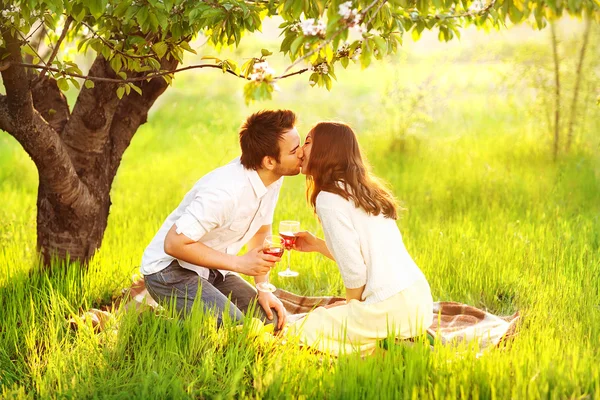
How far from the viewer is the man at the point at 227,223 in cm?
370

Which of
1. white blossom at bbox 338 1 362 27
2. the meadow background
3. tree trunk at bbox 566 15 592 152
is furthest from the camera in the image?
tree trunk at bbox 566 15 592 152

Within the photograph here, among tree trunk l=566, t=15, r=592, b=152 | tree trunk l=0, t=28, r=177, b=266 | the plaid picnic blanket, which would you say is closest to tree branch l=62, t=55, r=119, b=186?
tree trunk l=0, t=28, r=177, b=266

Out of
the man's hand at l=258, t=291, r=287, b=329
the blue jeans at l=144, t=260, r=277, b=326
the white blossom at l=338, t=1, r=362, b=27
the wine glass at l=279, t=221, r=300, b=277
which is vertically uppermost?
the white blossom at l=338, t=1, r=362, b=27

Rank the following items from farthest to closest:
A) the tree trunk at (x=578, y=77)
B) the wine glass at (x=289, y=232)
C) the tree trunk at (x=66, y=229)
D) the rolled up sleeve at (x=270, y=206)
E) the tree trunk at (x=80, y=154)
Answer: the tree trunk at (x=578, y=77) < the tree trunk at (x=66, y=229) < the tree trunk at (x=80, y=154) < the rolled up sleeve at (x=270, y=206) < the wine glass at (x=289, y=232)

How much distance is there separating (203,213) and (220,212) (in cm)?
12

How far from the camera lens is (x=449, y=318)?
4.46 metres

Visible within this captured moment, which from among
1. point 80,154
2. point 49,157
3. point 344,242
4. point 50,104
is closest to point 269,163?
point 344,242

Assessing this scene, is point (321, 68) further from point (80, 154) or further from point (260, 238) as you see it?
point (80, 154)

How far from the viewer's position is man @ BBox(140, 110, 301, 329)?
3.70 metres

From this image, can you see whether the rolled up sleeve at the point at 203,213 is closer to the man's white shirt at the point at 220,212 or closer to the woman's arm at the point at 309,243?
the man's white shirt at the point at 220,212

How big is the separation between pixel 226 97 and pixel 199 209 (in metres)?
11.9

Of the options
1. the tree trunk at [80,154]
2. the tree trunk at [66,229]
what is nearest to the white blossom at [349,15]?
the tree trunk at [80,154]

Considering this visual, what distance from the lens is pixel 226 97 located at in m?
15.4

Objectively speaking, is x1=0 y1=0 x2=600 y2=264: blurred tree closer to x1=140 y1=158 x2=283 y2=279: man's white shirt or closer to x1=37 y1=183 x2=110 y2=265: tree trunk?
x1=37 y1=183 x2=110 y2=265: tree trunk
